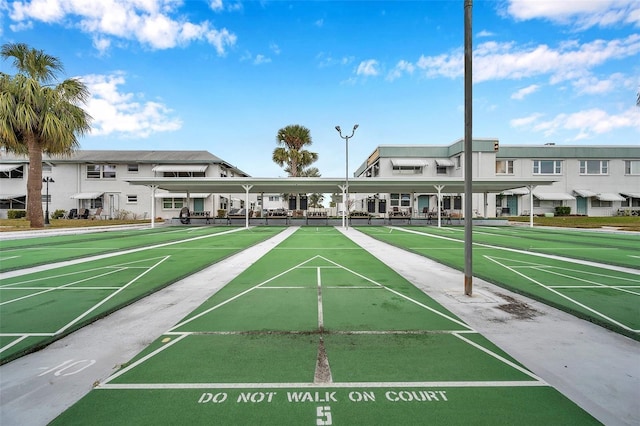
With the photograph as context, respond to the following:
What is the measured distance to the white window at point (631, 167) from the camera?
1470 inches

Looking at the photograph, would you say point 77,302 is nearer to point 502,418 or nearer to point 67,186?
point 502,418

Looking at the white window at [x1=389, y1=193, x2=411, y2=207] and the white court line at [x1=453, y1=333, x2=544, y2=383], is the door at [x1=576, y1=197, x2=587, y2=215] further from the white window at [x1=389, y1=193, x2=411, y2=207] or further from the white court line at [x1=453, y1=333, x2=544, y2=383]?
the white court line at [x1=453, y1=333, x2=544, y2=383]

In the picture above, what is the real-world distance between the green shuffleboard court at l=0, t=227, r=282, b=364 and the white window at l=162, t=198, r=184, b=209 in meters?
24.1

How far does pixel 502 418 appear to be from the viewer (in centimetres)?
249

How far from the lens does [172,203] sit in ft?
116

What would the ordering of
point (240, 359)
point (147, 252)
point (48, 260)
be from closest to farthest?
point (240, 359), point (48, 260), point (147, 252)

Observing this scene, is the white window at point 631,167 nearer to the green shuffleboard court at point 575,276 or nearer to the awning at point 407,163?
the awning at point 407,163

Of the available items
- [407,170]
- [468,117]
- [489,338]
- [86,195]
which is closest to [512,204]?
[407,170]

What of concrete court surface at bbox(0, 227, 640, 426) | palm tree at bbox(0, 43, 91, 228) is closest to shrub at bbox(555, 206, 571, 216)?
concrete court surface at bbox(0, 227, 640, 426)

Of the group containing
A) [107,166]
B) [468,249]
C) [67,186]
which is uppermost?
[107,166]

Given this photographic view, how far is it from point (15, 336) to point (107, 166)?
38654 mm

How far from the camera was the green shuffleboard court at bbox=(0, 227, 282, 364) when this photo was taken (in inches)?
171

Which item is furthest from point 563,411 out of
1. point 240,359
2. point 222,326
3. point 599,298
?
point 599,298

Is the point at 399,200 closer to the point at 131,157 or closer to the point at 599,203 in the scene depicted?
the point at 599,203
